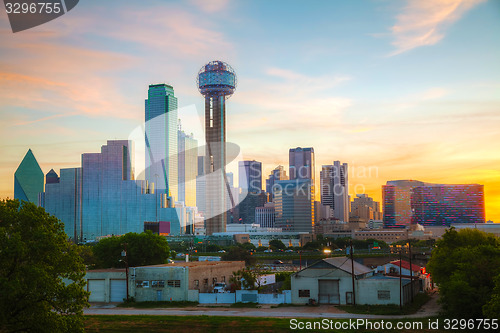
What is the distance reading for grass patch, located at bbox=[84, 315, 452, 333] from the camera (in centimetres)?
4644

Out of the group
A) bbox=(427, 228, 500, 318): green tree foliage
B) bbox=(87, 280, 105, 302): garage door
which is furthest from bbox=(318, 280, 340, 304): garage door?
bbox=(87, 280, 105, 302): garage door

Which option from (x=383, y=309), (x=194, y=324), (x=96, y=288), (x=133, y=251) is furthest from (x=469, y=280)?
(x=133, y=251)

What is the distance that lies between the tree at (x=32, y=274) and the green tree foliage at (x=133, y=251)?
49.8 m

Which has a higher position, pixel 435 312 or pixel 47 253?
pixel 47 253

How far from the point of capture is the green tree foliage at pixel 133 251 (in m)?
82.5

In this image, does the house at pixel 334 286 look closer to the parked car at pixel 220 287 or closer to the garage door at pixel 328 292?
the garage door at pixel 328 292

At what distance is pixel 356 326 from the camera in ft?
151

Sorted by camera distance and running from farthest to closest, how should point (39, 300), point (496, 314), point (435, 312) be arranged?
point (435, 312)
point (496, 314)
point (39, 300)

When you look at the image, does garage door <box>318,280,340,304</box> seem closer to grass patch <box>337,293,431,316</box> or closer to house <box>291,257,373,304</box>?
house <box>291,257,373,304</box>

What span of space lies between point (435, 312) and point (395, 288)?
4.82 meters

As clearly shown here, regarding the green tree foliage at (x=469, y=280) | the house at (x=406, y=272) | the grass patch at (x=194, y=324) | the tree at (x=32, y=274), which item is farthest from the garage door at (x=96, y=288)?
the green tree foliage at (x=469, y=280)

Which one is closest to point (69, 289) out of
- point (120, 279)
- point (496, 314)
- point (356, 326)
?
point (356, 326)

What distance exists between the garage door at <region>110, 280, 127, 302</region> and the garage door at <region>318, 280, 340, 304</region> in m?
24.6

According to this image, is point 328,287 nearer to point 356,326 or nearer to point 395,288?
point 395,288
